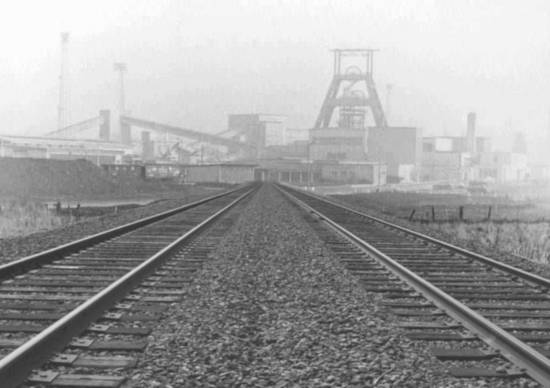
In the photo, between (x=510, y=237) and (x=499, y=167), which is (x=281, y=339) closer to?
(x=510, y=237)

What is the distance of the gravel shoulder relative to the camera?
3896 millimetres

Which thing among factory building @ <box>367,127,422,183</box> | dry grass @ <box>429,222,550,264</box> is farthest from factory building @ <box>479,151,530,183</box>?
dry grass @ <box>429,222,550,264</box>

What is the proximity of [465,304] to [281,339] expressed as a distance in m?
2.43

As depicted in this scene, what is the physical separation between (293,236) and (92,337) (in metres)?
8.40

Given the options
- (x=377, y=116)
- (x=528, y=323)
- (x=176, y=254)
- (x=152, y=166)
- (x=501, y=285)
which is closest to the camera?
(x=528, y=323)

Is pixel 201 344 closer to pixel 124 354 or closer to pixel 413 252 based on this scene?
pixel 124 354

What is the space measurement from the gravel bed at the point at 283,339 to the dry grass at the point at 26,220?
40.7 ft

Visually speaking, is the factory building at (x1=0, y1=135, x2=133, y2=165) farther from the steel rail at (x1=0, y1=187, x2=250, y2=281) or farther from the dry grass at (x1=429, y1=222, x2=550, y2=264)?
the steel rail at (x1=0, y1=187, x2=250, y2=281)

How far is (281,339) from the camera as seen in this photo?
4781mm

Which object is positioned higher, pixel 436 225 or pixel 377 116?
pixel 377 116

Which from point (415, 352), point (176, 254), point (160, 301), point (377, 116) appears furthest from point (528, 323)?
point (377, 116)

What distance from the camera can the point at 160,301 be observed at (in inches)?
242

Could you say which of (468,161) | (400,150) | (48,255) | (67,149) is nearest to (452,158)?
(468,161)

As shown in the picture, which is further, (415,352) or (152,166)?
(152,166)
